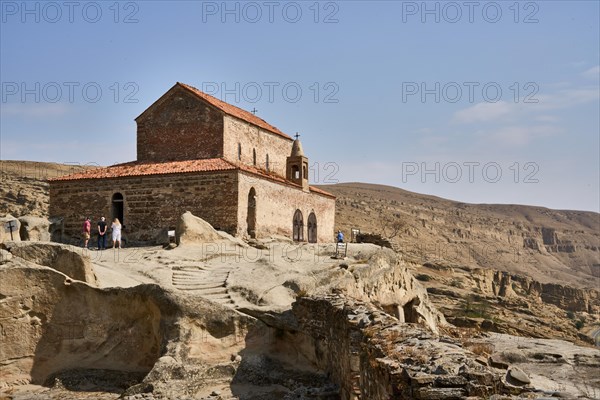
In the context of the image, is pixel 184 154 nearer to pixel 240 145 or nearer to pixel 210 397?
pixel 240 145

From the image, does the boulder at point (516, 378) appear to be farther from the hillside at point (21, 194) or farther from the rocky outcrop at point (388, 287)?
the hillside at point (21, 194)

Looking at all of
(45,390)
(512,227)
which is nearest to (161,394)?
(45,390)

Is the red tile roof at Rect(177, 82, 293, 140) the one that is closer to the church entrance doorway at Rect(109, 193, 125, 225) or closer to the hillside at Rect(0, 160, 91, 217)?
the church entrance doorway at Rect(109, 193, 125, 225)

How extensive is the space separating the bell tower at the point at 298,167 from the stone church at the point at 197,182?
0.16ft

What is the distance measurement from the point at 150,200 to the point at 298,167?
8.03 metres

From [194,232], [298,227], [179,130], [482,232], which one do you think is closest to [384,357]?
[194,232]

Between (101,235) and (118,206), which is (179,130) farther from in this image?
(101,235)

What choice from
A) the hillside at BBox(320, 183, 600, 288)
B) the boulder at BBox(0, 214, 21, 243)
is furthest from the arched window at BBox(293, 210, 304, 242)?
the hillside at BBox(320, 183, 600, 288)

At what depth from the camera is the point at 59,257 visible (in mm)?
16797

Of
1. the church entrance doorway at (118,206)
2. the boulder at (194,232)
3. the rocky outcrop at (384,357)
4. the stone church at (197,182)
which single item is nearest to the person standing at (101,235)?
the stone church at (197,182)

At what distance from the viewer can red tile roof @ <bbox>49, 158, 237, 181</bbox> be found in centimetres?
2747

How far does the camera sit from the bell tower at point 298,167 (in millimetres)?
32656

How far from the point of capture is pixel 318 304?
14680 mm

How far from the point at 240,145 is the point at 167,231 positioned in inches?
255
